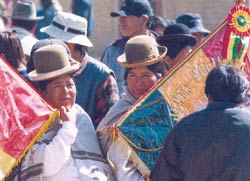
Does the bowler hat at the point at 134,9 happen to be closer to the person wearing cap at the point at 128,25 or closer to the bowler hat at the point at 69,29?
the person wearing cap at the point at 128,25

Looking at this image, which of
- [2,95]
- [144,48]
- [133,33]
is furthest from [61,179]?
[133,33]

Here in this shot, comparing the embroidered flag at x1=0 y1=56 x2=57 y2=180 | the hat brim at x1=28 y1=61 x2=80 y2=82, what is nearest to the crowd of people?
the hat brim at x1=28 y1=61 x2=80 y2=82

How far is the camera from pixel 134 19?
909cm

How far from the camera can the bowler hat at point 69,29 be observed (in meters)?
8.08

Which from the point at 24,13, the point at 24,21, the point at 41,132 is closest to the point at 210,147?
the point at 41,132

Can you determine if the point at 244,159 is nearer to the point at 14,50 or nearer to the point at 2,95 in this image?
the point at 2,95

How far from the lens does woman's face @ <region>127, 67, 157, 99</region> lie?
6.81 meters

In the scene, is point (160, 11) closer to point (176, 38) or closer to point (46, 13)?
point (46, 13)

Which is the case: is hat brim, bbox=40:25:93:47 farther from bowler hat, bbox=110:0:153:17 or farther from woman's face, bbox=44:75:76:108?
woman's face, bbox=44:75:76:108

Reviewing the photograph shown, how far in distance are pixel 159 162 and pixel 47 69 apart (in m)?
1.06

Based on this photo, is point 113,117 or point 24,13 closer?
point 113,117

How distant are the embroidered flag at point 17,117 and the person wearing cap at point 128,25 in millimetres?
2489

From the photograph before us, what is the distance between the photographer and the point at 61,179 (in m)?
6.30

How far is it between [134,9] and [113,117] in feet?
8.46
